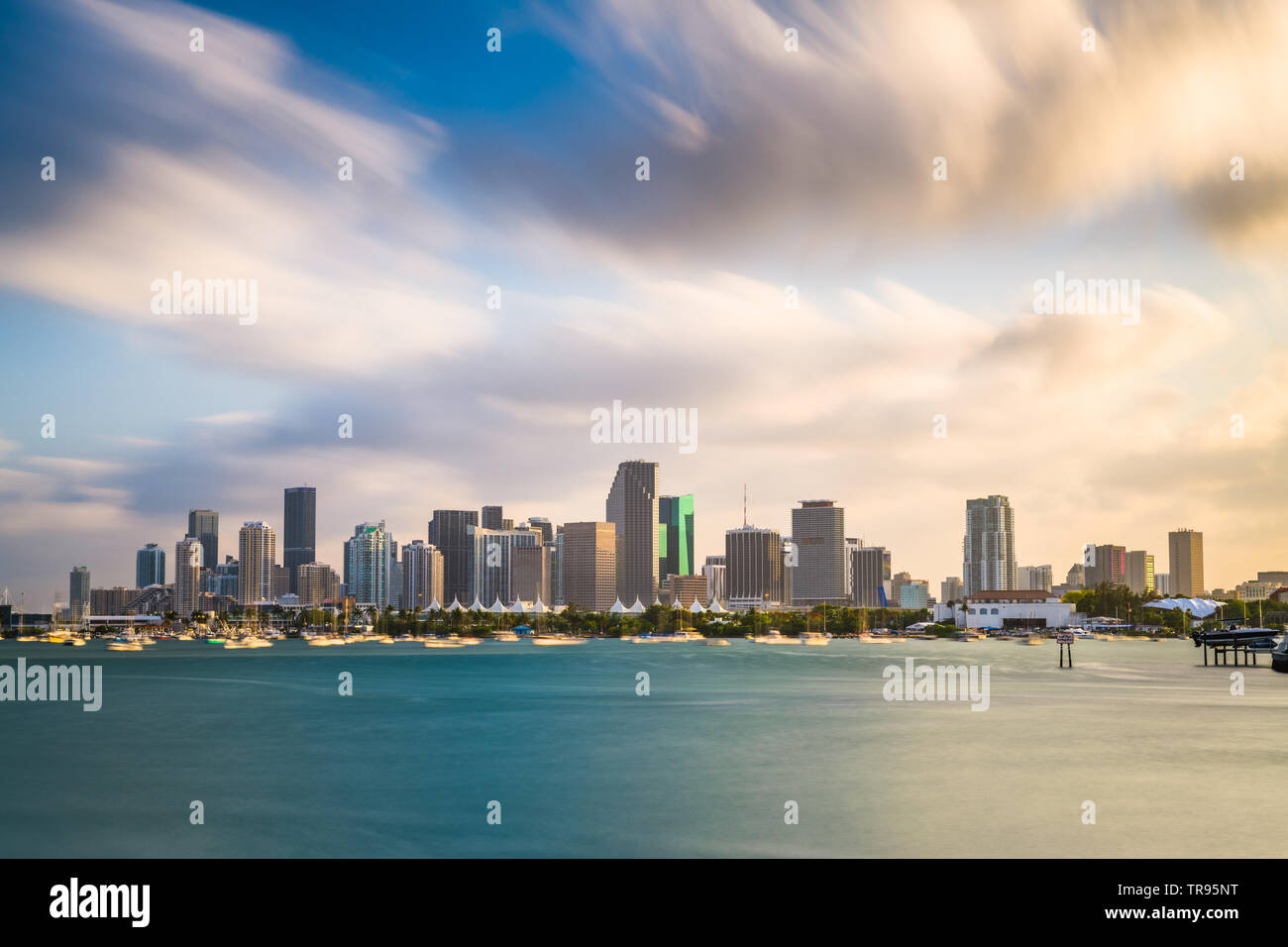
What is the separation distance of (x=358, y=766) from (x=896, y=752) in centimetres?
3142

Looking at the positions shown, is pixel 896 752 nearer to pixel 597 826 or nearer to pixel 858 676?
pixel 597 826

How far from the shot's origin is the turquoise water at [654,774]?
3981cm

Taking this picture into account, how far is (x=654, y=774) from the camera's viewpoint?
55.3 metres

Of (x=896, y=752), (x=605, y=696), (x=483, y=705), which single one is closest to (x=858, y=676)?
(x=605, y=696)

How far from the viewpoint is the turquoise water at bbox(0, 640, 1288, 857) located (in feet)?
131
